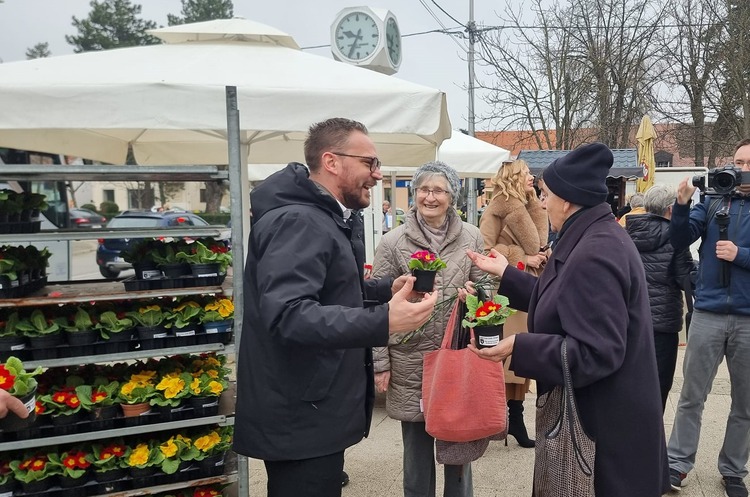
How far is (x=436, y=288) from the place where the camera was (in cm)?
309

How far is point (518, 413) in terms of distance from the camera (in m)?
4.57

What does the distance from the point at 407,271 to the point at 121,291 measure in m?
1.45

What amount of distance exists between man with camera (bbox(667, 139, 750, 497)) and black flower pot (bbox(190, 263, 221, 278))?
2.84 m

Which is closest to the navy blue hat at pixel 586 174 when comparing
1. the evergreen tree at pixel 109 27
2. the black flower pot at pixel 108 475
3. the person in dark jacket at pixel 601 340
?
the person in dark jacket at pixel 601 340

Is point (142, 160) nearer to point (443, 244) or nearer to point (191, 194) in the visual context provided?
point (443, 244)

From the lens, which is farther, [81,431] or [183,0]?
[183,0]

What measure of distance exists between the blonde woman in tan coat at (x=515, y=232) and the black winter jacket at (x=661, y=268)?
28.5 inches

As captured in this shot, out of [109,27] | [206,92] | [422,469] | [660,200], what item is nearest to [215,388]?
[422,469]

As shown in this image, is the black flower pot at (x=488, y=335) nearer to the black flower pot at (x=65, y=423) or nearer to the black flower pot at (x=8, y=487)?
the black flower pot at (x=65, y=423)

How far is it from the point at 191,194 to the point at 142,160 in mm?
47300

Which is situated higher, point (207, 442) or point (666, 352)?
point (666, 352)

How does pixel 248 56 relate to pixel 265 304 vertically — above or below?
above

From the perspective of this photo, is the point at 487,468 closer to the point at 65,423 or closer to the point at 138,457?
the point at 138,457

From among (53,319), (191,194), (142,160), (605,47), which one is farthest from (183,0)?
(53,319)
